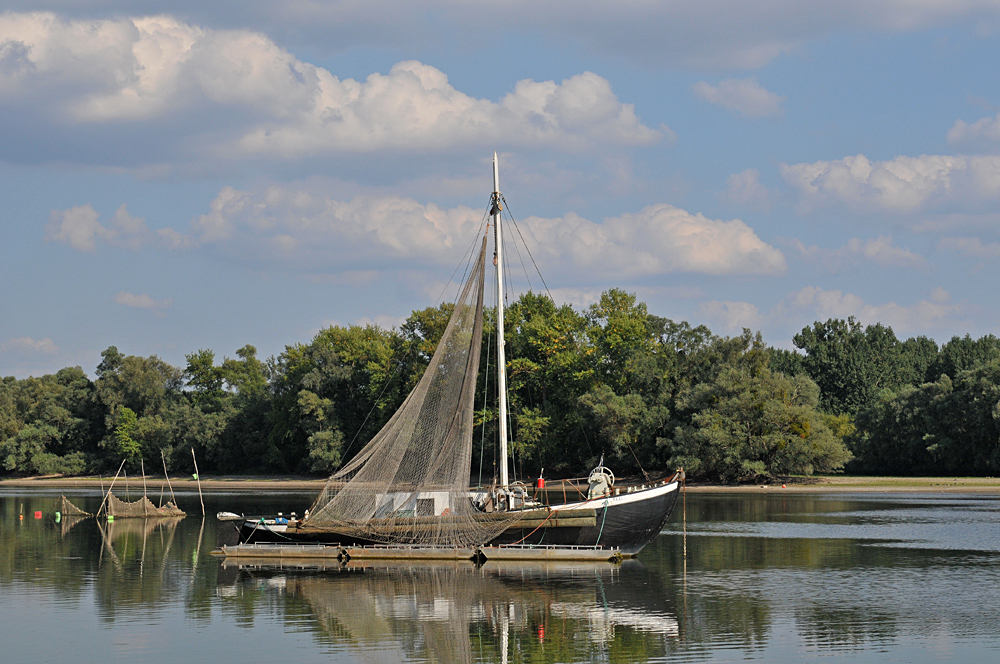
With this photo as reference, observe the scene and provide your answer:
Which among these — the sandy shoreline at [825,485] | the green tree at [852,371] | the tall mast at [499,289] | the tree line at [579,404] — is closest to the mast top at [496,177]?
the tall mast at [499,289]

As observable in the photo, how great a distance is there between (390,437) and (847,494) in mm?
49075

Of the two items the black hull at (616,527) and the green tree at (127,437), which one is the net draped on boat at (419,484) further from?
the green tree at (127,437)

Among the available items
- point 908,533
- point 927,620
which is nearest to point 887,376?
→ point 908,533

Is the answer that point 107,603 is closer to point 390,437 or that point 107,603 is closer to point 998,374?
point 390,437

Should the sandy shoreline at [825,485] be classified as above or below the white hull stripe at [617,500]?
below

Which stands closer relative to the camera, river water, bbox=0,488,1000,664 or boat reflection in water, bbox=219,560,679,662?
river water, bbox=0,488,1000,664

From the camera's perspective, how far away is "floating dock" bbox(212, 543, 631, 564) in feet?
113

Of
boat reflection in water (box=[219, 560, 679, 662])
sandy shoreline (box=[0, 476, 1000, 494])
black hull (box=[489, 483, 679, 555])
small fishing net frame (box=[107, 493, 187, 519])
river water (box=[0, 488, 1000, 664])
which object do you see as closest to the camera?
river water (box=[0, 488, 1000, 664])

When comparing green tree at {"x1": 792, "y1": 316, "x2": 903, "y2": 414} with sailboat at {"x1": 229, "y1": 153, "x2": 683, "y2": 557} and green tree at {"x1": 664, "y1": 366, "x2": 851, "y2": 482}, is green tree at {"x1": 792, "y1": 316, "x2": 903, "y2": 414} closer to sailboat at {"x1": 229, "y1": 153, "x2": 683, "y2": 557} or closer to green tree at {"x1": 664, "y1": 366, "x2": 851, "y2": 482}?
green tree at {"x1": 664, "y1": 366, "x2": 851, "y2": 482}

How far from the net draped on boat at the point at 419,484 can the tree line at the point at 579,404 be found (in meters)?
23.8

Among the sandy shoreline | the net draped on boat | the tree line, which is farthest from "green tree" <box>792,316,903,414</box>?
the net draped on boat

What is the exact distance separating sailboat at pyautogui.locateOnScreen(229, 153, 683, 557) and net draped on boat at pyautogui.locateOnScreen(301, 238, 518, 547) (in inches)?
1.3

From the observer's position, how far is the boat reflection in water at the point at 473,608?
889 inches

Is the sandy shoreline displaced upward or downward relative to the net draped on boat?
downward
